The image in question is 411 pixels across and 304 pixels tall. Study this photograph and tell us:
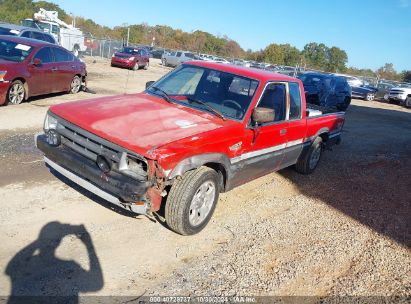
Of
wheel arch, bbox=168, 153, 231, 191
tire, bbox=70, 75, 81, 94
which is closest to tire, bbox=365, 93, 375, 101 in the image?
tire, bbox=70, 75, 81, 94

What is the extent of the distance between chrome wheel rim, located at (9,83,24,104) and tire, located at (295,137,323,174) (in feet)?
23.1

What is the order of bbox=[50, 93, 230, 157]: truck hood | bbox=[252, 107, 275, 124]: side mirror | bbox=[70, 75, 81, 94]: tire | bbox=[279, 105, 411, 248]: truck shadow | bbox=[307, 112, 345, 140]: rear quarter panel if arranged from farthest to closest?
bbox=[70, 75, 81, 94]: tire, bbox=[307, 112, 345, 140]: rear quarter panel, bbox=[279, 105, 411, 248]: truck shadow, bbox=[252, 107, 275, 124]: side mirror, bbox=[50, 93, 230, 157]: truck hood

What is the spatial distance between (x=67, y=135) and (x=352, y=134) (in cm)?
1005

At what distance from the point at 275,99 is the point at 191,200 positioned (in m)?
2.15

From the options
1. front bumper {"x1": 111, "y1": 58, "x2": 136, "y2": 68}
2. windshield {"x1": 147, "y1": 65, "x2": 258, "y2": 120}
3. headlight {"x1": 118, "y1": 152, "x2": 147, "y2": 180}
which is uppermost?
windshield {"x1": 147, "y1": 65, "x2": 258, "y2": 120}

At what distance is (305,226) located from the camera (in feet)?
16.1

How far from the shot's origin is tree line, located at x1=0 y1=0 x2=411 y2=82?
6775 cm

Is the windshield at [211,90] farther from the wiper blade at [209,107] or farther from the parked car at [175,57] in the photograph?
the parked car at [175,57]

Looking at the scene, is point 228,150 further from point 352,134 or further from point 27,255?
point 352,134

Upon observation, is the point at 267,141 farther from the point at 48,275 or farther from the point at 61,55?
the point at 61,55

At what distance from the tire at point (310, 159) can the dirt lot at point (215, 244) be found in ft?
1.57

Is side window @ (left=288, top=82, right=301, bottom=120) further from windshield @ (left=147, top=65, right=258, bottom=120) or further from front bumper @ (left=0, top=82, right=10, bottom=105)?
front bumper @ (left=0, top=82, right=10, bottom=105)

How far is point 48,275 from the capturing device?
3215 millimetres

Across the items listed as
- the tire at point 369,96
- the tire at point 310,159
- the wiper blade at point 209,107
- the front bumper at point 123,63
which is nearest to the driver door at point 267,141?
the wiper blade at point 209,107
